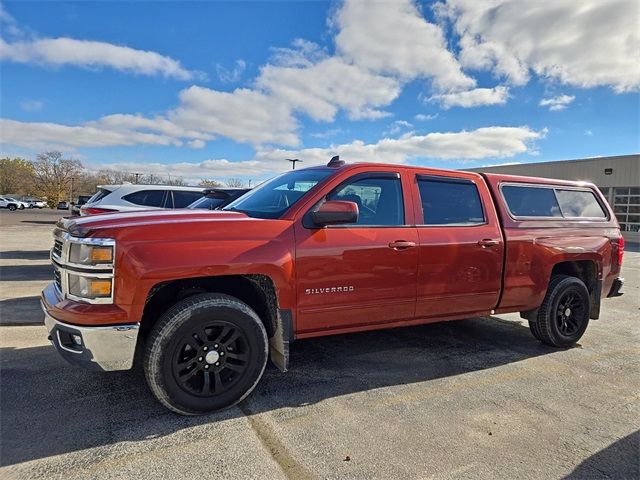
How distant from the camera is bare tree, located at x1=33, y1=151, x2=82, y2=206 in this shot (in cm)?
8000

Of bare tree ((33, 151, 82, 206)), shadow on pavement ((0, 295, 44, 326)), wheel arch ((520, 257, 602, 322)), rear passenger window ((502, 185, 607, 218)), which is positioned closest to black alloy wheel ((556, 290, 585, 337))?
wheel arch ((520, 257, 602, 322))

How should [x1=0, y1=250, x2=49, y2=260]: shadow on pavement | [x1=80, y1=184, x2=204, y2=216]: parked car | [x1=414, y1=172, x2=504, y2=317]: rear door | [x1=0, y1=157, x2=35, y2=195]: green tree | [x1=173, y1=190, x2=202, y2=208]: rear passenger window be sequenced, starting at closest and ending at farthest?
[x1=414, y1=172, x2=504, y2=317]: rear door, [x1=80, y1=184, x2=204, y2=216]: parked car, [x1=173, y1=190, x2=202, y2=208]: rear passenger window, [x1=0, y1=250, x2=49, y2=260]: shadow on pavement, [x1=0, y1=157, x2=35, y2=195]: green tree

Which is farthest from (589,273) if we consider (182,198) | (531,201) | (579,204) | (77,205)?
(77,205)

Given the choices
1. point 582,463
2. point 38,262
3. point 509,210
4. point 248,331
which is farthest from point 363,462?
point 38,262

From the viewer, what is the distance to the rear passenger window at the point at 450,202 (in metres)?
4.04

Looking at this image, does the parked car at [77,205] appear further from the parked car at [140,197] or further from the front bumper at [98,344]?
the front bumper at [98,344]

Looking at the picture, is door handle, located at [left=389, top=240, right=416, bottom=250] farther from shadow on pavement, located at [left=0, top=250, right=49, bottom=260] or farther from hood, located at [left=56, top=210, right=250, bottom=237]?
shadow on pavement, located at [left=0, top=250, right=49, bottom=260]

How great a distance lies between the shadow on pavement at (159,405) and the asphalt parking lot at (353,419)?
1 cm

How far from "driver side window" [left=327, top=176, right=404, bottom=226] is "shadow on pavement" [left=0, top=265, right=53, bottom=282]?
23.0 ft

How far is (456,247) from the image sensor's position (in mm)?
4004

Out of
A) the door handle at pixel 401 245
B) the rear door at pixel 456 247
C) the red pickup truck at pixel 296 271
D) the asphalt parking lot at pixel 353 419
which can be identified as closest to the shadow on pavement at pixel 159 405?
the asphalt parking lot at pixel 353 419

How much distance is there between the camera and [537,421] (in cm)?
310

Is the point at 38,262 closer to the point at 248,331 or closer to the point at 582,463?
the point at 248,331

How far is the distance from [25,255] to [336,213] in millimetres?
11243
